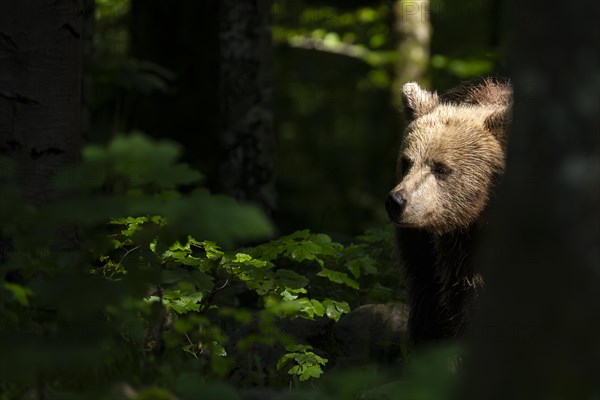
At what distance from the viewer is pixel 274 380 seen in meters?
4.37

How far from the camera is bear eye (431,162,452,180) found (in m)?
5.96

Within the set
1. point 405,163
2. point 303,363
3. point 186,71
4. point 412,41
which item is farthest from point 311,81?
point 303,363

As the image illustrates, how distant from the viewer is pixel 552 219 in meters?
2.66

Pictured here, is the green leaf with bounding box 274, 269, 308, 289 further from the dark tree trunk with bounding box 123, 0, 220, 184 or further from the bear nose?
the dark tree trunk with bounding box 123, 0, 220, 184

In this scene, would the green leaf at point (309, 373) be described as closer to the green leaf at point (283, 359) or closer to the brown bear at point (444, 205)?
the green leaf at point (283, 359)

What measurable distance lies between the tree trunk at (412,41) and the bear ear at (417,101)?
6.51 m

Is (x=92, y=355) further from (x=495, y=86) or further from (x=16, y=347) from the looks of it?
(x=495, y=86)

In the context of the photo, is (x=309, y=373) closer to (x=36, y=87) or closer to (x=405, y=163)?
(x=405, y=163)

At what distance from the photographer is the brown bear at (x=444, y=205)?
581 centimetres

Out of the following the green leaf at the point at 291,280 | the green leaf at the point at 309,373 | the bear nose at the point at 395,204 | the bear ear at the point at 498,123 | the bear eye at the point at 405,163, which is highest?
the bear ear at the point at 498,123

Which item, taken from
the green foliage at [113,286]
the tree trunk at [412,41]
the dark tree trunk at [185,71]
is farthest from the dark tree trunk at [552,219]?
the tree trunk at [412,41]

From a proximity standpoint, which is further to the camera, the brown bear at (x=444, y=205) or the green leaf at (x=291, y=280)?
the brown bear at (x=444, y=205)

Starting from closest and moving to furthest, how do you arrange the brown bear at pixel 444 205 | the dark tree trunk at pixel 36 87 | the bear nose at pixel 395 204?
the dark tree trunk at pixel 36 87
the bear nose at pixel 395 204
the brown bear at pixel 444 205

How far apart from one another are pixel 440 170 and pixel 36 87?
2404 mm
